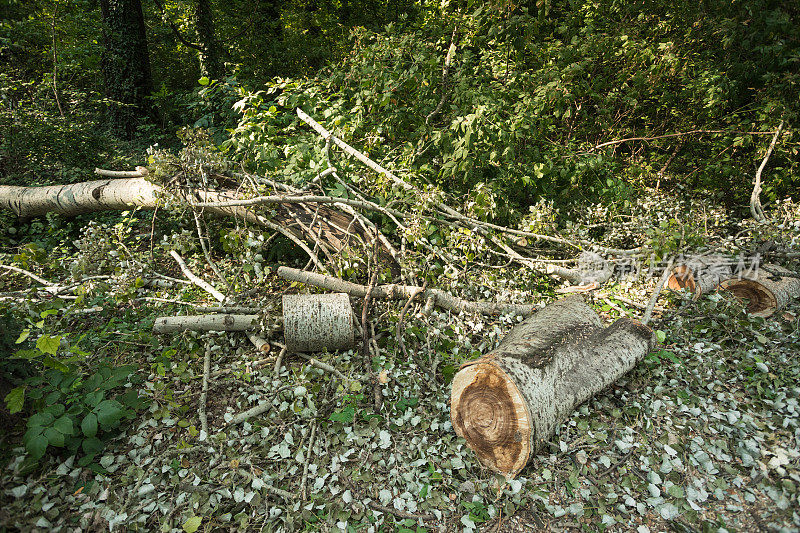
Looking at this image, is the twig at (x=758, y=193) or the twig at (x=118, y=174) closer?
the twig at (x=118, y=174)

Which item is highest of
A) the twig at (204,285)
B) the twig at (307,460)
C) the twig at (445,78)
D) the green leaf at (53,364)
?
the twig at (445,78)

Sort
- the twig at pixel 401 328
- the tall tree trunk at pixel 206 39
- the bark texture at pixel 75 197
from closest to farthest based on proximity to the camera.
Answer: the twig at pixel 401 328 < the bark texture at pixel 75 197 < the tall tree trunk at pixel 206 39

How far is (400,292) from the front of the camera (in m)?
4.04

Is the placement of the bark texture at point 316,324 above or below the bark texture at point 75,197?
below

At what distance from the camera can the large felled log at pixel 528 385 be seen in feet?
8.29

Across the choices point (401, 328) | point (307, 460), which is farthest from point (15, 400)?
point (401, 328)

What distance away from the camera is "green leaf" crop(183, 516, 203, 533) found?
2.19 meters

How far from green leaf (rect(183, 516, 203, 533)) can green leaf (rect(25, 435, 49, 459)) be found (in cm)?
86

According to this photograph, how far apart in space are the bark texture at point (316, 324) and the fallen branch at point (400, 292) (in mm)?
425

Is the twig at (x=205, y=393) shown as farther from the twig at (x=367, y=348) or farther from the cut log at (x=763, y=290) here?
the cut log at (x=763, y=290)

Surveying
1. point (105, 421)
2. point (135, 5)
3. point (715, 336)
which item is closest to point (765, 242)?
point (715, 336)

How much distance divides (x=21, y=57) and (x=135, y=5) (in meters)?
2.69

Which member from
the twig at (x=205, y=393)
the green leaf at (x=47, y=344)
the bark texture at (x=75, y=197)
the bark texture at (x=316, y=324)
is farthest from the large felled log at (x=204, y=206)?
the green leaf at (x=47, y=344)

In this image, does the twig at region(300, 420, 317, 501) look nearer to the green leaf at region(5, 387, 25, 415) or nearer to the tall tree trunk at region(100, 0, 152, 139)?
the green leaf at region(5, 387, 25, 415)
